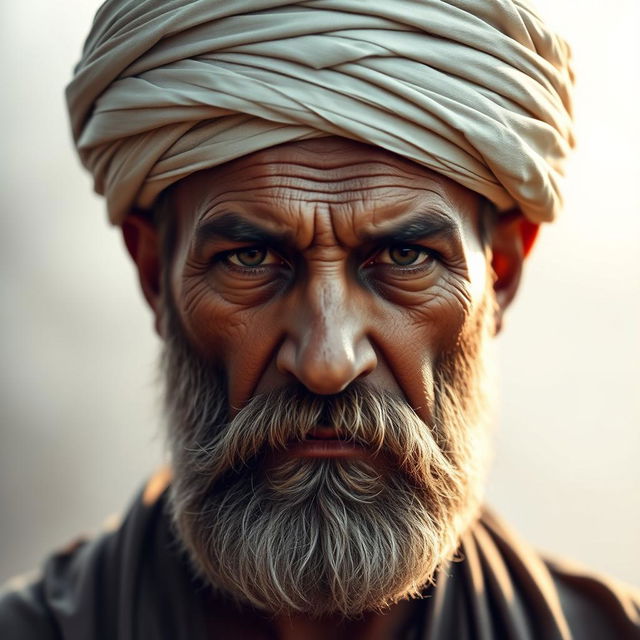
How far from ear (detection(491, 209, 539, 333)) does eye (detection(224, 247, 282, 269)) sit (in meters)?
0.52

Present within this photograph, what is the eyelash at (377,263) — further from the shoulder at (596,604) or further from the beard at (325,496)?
the shoulder at (596,604)

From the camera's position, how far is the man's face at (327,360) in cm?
189

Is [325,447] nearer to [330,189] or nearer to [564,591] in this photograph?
[330,189]

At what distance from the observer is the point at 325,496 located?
6.24 feet

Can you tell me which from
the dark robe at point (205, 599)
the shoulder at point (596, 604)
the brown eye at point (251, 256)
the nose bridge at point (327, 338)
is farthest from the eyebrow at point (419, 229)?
the shoulder at point (596, 604)

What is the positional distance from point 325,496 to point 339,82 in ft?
2.62

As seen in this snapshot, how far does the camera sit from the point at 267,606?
201 cm

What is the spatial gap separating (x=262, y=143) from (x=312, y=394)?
0.50 meters

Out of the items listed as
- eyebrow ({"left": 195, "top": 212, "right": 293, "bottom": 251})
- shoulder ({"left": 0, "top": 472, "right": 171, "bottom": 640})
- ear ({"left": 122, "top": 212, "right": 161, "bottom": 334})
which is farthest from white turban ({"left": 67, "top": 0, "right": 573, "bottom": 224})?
shoulder ({"left": 0, "top": 472, "right": 171, "bottom": 640})

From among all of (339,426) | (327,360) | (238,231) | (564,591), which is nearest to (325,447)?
(339,426)

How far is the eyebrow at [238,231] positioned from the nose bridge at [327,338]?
10cm

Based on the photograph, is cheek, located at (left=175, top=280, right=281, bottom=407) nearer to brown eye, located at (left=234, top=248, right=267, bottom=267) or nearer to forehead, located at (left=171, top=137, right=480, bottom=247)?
brown eye, located at (left=234, top=248, right=267, bottom=267)

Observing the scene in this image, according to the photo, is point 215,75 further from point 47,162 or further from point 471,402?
point 47,162

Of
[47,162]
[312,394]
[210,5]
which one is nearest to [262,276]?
[312,394]
